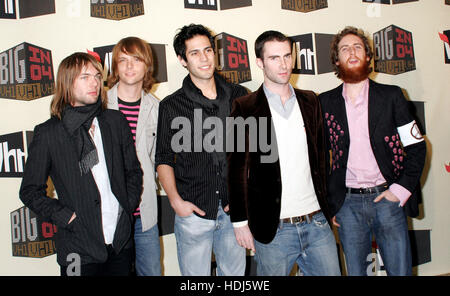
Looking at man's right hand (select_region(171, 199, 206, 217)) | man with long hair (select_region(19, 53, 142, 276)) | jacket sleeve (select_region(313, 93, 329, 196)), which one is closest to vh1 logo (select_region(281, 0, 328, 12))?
jacket sleeve (select_region(313, 93, 329, 196))

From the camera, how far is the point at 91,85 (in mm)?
2240

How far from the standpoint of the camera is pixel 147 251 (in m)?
2.74

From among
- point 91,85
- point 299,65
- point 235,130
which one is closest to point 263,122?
point 235,130

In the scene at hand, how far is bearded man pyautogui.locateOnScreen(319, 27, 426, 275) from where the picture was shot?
8.14 ft

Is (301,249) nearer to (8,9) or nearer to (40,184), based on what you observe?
(40,184)

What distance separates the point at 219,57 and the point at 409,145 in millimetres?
1798

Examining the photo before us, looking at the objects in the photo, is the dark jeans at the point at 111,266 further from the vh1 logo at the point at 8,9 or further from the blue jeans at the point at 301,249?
the vh1 logo at the point at 8,9

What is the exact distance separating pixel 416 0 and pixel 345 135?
2344 millimetres

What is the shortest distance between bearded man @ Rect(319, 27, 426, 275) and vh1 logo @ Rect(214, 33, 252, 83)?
1155 mm

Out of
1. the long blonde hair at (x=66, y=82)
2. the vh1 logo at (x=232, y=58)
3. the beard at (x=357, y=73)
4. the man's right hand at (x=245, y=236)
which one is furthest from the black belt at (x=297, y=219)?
the vh1 logo at (x=232, y=58)

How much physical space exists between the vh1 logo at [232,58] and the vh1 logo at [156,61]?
49 centimetres

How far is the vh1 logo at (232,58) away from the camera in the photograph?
11.4 ft

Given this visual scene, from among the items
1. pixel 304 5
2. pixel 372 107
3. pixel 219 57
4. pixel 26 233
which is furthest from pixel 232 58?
pixel 26 233
